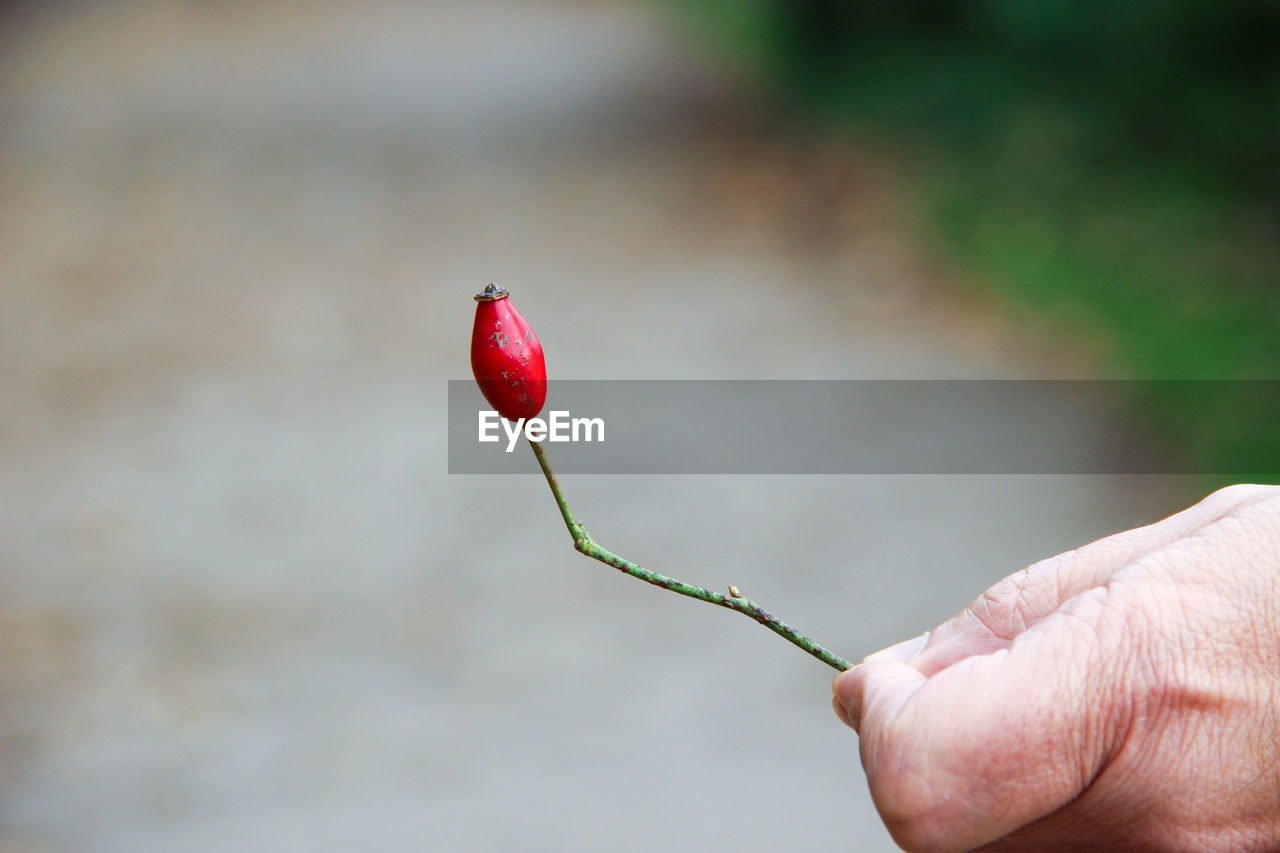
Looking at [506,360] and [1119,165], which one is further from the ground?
[1119,165]

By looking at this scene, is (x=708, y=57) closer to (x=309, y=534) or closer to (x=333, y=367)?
(x=333, y=367)

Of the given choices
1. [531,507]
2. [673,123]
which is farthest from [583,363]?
[673,123]

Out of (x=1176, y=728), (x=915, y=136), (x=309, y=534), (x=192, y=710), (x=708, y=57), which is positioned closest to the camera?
(x=1176, y=728)

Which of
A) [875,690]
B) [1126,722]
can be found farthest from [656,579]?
[1126,722]

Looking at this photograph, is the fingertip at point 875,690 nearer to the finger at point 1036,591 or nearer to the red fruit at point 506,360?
the finger at point 1036,591

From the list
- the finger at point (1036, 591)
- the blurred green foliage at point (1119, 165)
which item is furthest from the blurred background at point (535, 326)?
the finger at point (1036, 591)

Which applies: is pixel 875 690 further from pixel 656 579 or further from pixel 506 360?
pixel 506 360

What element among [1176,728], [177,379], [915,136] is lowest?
[1176,728]

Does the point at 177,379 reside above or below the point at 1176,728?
above
